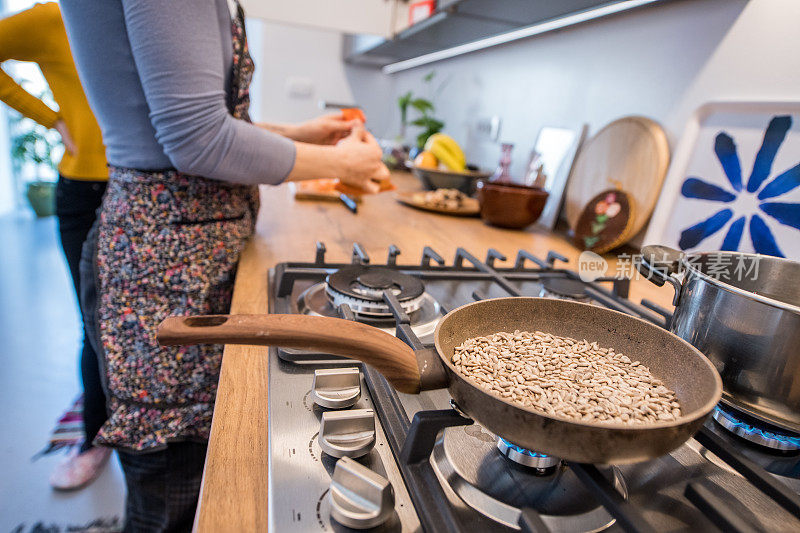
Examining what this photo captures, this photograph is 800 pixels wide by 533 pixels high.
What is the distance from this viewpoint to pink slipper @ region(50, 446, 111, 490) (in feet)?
4.33

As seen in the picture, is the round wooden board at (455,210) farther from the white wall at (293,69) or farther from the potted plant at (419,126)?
the white wall at (293,69)

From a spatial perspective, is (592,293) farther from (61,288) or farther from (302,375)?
(61,288)

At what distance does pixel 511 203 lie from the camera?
1225 mm

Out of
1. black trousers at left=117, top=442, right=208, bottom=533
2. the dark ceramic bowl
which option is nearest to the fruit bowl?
the dark ceramic bowl

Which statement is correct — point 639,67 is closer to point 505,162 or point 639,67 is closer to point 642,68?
point 642,68

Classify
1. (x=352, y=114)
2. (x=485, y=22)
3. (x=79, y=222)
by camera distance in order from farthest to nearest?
1. (x=485, y=22)
2. (x=79, y=222)
3. (x=352, y=114)

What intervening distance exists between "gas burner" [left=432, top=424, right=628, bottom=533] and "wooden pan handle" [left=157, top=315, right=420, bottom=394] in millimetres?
70

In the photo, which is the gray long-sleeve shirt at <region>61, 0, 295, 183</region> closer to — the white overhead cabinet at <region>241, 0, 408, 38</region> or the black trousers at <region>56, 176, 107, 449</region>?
the black trousers at <region>56, 176, 107, 449</region>

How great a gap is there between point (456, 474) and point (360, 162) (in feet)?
2.18

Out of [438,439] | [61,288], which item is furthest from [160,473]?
[61,288]

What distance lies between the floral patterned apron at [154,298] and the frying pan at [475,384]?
0.49 meters

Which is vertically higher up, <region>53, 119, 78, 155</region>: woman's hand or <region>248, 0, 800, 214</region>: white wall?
<region>248, 0, 800, 214</region>: white wall

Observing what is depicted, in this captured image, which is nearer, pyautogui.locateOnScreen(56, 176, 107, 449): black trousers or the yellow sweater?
the yellow sweater

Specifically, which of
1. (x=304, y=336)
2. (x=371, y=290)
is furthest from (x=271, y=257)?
(x=304, y=336)
